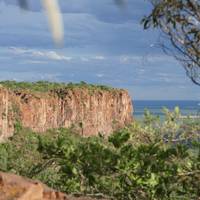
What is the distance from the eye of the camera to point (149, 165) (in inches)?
353

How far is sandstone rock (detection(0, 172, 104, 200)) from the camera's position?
6.28m

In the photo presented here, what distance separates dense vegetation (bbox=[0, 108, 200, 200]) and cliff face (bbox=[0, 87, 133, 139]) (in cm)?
8645

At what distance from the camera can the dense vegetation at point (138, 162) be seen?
8.84 metres

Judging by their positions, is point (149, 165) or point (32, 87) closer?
point (149, 165)

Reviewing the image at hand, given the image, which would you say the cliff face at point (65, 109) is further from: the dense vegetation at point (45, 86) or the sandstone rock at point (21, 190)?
the sandstone rock at point (21, 190)

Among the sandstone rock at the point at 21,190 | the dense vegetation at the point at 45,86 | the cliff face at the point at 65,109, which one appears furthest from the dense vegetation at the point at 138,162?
the dense vegetation at the point at 45,86

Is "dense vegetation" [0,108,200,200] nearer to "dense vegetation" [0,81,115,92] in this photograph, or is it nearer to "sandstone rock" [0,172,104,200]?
"sandstone rock" [0,172,104,200]

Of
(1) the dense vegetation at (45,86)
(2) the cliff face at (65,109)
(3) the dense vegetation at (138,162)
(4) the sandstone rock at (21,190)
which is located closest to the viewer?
(4) the sandstone rock at (21,190)

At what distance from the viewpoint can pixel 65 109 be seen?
386 feet

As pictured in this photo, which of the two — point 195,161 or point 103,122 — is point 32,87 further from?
point 195,161

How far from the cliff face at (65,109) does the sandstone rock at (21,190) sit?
89258 millimetres

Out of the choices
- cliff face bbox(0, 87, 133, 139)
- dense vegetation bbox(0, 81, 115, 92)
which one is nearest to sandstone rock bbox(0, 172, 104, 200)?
cliff face bbox(0, 87, 133, 139)

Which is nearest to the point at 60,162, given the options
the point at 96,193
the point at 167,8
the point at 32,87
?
the point at 96,193

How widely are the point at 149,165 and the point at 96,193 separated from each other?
0.76 metres
